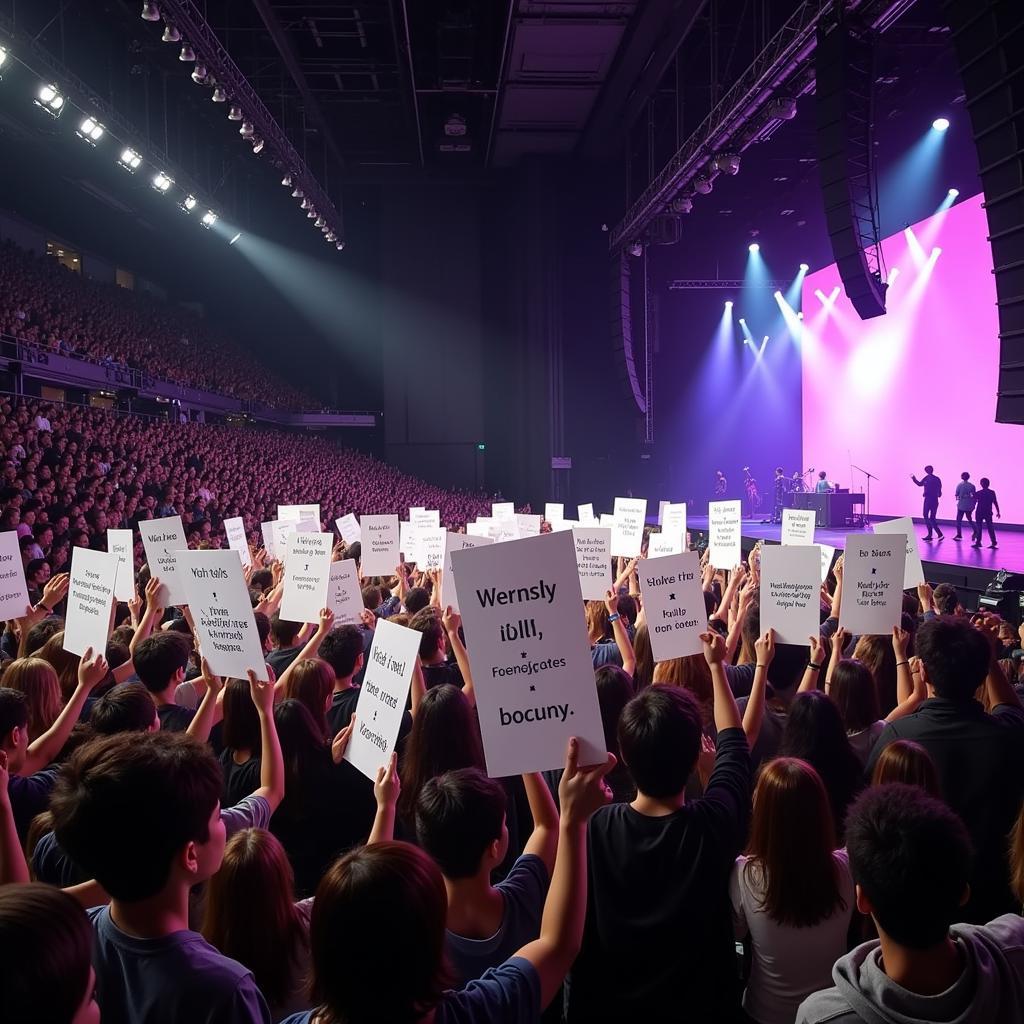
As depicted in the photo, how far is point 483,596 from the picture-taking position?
216 centimetres

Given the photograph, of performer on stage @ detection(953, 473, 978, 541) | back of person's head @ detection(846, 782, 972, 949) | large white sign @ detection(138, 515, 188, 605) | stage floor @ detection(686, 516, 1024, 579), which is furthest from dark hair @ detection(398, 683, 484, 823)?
performer on stage @ detection(953, 473, 978, 541)

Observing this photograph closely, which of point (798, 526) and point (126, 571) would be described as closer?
point (126, 571)

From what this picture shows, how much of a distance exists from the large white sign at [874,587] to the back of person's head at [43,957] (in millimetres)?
4096

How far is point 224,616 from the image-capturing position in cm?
357

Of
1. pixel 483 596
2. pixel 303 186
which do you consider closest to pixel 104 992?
pixel 483 596

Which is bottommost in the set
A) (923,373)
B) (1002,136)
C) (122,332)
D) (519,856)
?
(519,856)

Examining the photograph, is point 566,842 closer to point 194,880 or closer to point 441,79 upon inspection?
point 194,880

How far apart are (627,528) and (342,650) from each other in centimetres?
565

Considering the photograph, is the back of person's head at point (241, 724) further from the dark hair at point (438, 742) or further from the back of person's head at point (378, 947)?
the back of person's head at point (378, 947)

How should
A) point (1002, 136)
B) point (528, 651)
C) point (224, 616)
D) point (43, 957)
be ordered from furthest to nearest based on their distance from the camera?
point (1002, 136) → point (224, 616) → point (528, 651) → point (43, 957)

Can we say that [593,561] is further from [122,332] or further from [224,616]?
[122,332]

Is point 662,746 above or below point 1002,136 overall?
below

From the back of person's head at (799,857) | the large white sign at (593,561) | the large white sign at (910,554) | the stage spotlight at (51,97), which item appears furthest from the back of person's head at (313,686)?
the stage spotlight at (51,97)

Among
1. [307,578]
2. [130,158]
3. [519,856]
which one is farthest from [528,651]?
[130,158]
